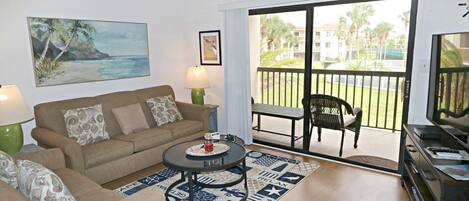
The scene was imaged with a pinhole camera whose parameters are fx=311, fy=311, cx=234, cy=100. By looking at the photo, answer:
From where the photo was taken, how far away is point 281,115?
4188 mm

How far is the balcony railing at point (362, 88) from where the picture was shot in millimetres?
Result: 4699

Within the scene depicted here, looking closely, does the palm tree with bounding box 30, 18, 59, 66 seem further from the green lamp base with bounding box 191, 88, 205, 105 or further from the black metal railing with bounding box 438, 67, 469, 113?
the black metal railing with bounding box 438, 67, 469, 113

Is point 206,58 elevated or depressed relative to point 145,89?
elevated

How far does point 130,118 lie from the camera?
3.66m

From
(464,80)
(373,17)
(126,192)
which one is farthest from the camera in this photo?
(373,17)

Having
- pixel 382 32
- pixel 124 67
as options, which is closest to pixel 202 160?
pixel 124 67

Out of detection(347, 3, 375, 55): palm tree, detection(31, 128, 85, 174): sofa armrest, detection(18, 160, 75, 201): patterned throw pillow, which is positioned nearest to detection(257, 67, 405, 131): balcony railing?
detection(347, 3, 375, 55): palm tree

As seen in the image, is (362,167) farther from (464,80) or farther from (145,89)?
(145,89)

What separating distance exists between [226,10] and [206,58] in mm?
831

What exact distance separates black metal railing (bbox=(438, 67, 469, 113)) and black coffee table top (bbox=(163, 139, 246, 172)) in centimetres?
166

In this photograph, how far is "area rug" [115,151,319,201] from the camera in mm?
2879

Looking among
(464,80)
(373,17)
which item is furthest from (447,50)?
(373,17)

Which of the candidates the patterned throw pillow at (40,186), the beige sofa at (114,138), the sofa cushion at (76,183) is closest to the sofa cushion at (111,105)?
the beige sofa at (114,138)

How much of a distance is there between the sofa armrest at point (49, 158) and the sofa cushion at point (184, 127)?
1316 mm
